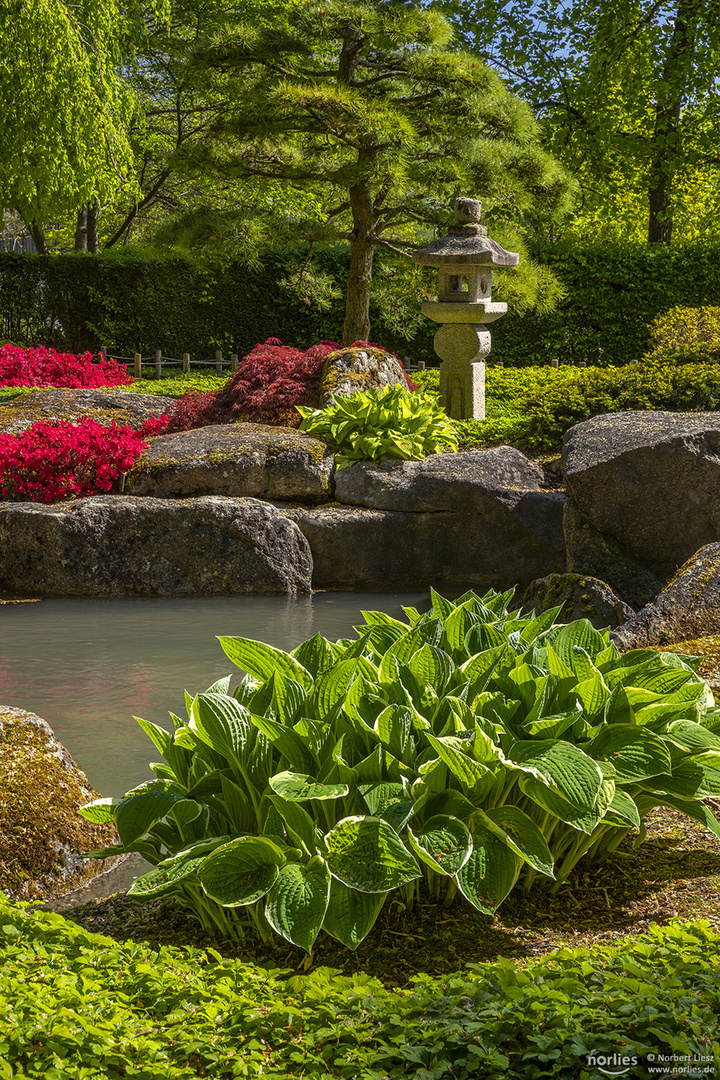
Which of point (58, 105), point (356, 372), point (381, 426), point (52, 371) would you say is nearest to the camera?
point (381, 426)

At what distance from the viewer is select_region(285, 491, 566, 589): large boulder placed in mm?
7648

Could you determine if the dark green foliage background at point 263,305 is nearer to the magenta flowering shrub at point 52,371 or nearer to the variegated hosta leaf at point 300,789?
the magenta flowering shrub at point 52,371

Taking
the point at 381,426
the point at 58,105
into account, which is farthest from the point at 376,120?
the point at 58,105

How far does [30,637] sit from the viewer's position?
609 cm

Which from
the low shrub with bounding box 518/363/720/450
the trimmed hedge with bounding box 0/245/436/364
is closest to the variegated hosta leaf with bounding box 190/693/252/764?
the low shrub with bounding box 518/363/720/450

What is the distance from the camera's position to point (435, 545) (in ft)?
25.7

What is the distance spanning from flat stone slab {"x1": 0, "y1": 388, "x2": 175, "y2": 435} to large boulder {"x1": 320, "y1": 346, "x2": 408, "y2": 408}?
6.86 feet

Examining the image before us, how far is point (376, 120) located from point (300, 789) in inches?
417

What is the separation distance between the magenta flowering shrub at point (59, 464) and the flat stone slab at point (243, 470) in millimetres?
219

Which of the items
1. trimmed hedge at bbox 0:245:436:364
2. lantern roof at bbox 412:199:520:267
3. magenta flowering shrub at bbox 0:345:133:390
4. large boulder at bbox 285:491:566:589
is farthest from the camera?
trimmed hedge at bbox 0:245:436:364

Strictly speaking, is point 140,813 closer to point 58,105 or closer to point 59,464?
point 59,464

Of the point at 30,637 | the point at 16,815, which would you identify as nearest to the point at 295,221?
the point at 30,637

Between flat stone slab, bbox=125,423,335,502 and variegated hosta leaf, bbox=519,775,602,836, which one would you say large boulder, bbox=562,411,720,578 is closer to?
flat stone slab, bbox=125,423,335,502

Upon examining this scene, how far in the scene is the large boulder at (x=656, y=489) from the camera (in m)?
6.41
